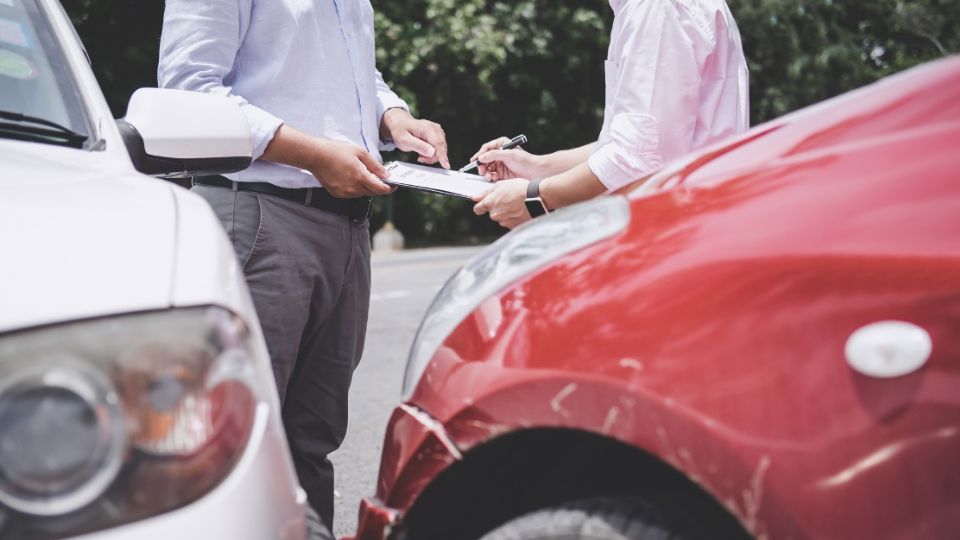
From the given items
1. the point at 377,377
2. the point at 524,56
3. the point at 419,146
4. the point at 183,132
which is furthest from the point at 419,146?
the point at 524,56

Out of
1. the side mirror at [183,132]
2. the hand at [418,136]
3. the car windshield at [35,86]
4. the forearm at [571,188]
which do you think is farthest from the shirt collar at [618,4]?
the car windshield at [35,86]

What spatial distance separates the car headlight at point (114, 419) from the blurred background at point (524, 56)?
651 inches

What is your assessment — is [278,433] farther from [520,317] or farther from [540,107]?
[540,107]

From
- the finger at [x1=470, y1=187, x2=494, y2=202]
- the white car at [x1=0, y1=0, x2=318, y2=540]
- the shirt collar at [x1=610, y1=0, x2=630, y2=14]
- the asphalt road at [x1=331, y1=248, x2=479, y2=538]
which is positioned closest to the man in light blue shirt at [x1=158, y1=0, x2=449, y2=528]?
the finger at [x1=470, y1=187, x2=494, y2=202]

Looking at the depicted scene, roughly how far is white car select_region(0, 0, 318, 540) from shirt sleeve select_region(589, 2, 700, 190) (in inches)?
44.0

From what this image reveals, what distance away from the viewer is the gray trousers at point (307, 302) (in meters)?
2.33

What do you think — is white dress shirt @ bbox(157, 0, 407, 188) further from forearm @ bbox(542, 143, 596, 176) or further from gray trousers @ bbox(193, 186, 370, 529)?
forearm @ bbox(542, 143, 596, 176)

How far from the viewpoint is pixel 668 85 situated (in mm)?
2131

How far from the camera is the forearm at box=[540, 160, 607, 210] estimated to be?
228cm

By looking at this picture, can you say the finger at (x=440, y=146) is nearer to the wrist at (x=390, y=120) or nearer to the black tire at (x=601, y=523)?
the wrist at (x=390, y=120)

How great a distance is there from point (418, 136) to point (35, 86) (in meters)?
1.09

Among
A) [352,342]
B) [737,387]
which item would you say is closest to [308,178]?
[352,342]

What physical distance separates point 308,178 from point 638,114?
822 millimetres

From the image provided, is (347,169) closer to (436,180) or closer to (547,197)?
(436,180)
